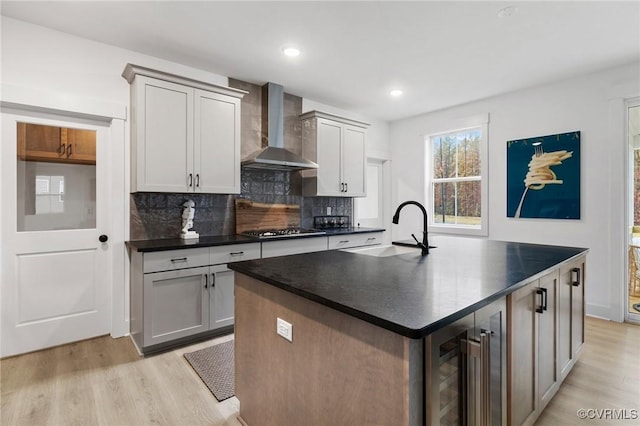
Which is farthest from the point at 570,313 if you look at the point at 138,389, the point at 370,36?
the point at 138,389

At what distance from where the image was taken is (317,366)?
4.07 feet

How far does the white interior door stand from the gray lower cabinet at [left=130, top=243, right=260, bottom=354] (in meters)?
0.39

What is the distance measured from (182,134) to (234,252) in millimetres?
1190

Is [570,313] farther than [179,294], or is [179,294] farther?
[179,294]

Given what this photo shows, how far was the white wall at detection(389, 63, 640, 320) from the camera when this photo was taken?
329 cm

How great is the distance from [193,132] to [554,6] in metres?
3.05

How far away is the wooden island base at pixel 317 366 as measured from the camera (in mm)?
958

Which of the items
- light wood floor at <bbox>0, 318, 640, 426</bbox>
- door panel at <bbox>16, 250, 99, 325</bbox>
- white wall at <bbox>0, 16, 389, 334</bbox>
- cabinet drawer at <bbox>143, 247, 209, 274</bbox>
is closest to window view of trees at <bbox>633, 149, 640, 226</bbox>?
light wood floor at <bbox>0, 318, 640, 426</bbox>

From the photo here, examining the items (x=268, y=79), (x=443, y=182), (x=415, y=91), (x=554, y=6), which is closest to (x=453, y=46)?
(x=554, y=6)

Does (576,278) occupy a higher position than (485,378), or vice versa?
(576,278)

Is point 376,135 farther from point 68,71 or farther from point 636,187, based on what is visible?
point 68,71

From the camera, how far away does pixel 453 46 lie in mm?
2900

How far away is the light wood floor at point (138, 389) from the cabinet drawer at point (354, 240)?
1.83 metres

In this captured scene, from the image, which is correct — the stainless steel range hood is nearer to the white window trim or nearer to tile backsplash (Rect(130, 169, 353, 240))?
tile backsplash (Rect(130, 169, 353, 240))
